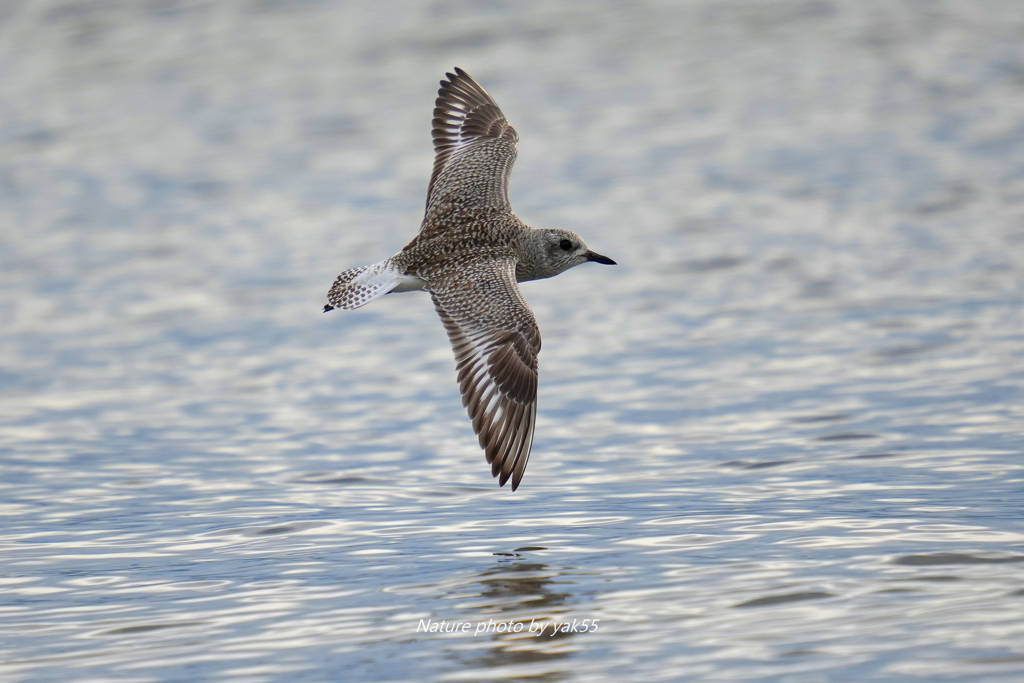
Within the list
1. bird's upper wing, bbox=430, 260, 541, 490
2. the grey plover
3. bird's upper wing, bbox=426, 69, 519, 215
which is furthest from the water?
bird's upper wing, bbox=426, 69, 519, 215

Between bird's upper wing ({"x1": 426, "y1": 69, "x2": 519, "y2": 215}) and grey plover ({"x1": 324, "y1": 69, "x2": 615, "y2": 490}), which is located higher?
bird's upper wing ({"x1": 426, "y1": 69, "x2": 519, "y2": 215})

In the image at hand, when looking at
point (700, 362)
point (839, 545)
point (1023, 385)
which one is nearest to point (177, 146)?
point (700, 362)

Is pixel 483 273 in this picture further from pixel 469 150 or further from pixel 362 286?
pixel 469 150

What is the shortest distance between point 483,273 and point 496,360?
74 centimetres

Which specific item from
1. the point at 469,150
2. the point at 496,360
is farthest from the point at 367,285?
the point at 469,150

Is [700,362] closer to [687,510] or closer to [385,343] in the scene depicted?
[385,343]

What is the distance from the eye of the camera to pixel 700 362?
1223cm

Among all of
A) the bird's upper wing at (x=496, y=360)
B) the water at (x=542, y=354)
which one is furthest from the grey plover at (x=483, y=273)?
the water at (x=542, y=354)

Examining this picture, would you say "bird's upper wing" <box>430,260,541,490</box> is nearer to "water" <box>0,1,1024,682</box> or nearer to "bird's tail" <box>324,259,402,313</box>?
"bird's tail" <box>324,259,402,313</box>

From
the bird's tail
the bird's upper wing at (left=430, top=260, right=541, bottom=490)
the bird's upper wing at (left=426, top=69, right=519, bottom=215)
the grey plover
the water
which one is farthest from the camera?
the bird's upper wing at (left=426, top=69, right=519, bottom=215)

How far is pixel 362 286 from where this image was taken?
8.45 m

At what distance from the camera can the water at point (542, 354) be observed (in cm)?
620

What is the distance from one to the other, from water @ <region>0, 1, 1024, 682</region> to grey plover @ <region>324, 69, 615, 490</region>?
0.69 meters

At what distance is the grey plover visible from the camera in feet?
25.6
